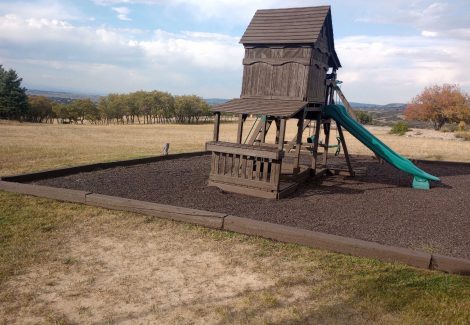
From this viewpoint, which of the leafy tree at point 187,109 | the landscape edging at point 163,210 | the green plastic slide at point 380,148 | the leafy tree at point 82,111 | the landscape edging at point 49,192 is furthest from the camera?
the leafy tree at point 82,111

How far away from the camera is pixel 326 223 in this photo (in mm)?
7164

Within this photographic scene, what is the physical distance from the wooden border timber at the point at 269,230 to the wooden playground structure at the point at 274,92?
278 cm

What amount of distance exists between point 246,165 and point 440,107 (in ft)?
219

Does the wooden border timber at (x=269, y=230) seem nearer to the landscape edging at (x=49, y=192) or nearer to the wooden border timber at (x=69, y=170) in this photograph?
A: the landscape edging at (x=49, y=192)

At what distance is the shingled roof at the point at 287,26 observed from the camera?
10625 mm

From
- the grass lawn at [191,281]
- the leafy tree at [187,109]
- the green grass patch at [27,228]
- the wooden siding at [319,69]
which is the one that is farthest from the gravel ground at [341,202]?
the leafy tree at [187,109]

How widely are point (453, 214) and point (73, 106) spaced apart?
9743cm

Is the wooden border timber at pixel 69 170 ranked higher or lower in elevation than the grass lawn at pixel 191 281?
higher

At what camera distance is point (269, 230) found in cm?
624

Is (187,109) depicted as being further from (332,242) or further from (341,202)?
(332,242)

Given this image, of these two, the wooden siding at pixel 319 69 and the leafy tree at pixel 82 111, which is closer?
the wooden siding at pixel 319 69

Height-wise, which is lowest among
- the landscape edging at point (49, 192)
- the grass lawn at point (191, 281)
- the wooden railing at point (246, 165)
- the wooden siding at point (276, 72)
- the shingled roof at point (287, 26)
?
the grass lawn at point (191, 281)

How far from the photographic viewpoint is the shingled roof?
10.6 meters

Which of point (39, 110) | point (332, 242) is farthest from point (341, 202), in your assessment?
point (39, 110)
